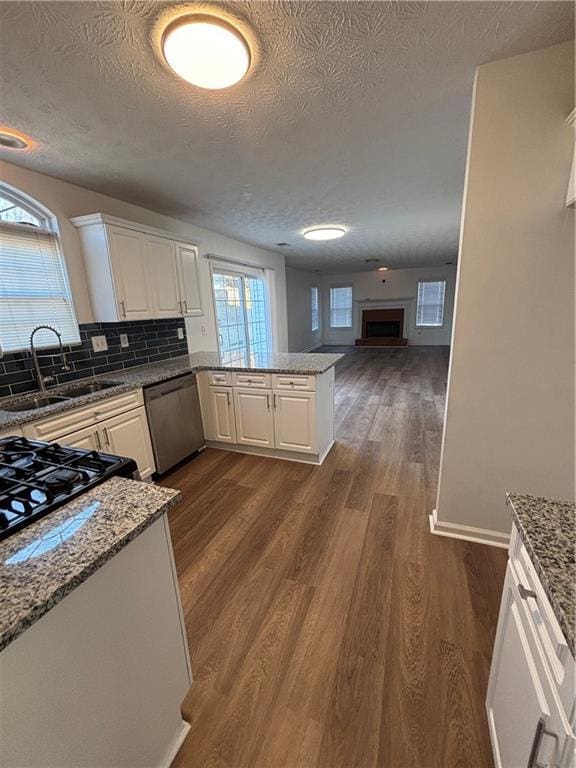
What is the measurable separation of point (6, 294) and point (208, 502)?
210 cm

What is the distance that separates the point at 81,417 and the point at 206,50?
2.07 meters

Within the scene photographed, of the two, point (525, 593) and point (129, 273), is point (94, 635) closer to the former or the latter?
point (525, 593)

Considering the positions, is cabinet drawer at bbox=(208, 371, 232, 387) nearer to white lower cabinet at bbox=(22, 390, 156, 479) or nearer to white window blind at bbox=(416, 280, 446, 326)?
white lower cabinet at bbox=(22, 390, 156, 479)

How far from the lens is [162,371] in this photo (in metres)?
2.97

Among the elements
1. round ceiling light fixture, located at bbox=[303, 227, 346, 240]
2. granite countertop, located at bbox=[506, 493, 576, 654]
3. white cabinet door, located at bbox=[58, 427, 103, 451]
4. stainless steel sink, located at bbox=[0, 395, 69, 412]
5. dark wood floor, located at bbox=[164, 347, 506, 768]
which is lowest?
dark wood floor, located at bbox=[164, 347, 506, 768]

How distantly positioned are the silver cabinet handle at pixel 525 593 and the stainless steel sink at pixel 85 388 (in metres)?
2.70

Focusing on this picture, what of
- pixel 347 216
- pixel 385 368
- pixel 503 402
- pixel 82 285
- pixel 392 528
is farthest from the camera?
A: pixel 385 368

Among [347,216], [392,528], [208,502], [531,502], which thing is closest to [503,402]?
[531,502]

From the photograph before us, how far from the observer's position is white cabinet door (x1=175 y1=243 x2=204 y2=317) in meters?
3.24

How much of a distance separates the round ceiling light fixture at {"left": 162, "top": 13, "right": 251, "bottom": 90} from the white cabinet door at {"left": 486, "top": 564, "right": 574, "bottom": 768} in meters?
2.08

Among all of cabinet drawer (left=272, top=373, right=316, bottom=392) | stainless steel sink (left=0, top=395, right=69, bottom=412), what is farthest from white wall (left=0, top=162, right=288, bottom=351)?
cabinet drawer (left=272, top=373, right=316, bottom=392)

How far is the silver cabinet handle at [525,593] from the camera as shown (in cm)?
77

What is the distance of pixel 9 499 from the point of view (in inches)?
36.2

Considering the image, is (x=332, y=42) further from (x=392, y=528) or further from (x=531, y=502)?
(x=392, y=528)
